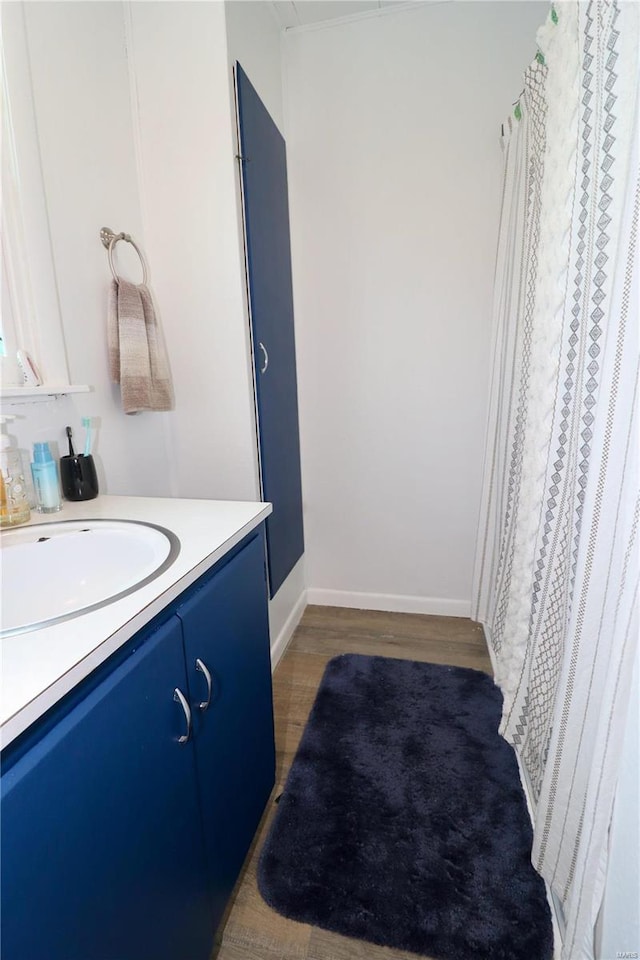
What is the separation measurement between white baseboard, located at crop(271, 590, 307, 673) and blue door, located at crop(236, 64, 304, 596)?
0.30m

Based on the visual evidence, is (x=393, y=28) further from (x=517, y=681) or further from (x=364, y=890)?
(x=364, y=890)

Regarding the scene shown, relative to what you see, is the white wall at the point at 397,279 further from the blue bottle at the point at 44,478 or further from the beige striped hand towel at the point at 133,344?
the blue bottle at the point at 44,478

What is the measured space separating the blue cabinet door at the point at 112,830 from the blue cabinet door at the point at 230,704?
0.17ft

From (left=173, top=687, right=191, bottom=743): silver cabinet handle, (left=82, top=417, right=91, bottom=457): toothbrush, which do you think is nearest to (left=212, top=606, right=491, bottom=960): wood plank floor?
(left=173, top=687, right=191, bottom=743): silver cabinet handle

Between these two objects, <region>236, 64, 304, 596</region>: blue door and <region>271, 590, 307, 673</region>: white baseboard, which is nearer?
<region>236, 64, 304, 596</region>: blue door

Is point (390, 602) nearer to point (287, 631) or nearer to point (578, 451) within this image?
point (287, 631)

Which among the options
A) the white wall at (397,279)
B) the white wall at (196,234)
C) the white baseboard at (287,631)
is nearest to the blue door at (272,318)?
the white wall at (196,234)

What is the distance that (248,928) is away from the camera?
103 centimetres

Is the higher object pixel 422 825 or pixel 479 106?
pixel 479 106

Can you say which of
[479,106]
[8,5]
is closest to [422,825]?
[8,5]

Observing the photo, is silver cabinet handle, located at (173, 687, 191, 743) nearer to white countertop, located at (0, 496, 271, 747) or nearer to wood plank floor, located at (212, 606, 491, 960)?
white countertop, located at (0, 496, 271, 747)

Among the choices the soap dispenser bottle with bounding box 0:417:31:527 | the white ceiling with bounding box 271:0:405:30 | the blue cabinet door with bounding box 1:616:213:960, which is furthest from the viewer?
the white ceiling with bounding box 271:0:405:30

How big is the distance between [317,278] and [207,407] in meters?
0.92

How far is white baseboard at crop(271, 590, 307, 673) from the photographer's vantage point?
1952 mm
